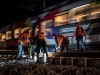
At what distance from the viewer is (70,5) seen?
9305 mm

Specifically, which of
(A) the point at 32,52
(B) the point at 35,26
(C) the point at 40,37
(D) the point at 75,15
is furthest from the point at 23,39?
(D) the point at 75,15

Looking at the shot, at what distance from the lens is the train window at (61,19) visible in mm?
9680

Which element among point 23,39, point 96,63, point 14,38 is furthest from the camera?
point 14,38

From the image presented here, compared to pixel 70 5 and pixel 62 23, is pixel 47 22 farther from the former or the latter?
pixel 70 5

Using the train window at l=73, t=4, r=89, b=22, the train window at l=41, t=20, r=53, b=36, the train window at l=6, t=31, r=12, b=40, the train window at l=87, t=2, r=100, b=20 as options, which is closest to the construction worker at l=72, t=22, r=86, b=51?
the train window at l=73, t=4, r=89, b=22

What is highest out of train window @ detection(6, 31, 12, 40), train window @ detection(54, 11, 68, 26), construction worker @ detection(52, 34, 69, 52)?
train window @ detection(54, 11, 68, 26)

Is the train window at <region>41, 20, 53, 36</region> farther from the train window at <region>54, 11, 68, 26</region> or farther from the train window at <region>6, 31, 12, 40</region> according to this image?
the train window at <region>6, 31, 12, 40</region>

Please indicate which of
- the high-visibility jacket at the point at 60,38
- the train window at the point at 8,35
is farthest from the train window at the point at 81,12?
the train window at the point at 8,35

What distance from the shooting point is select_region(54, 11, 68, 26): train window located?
9680 mm

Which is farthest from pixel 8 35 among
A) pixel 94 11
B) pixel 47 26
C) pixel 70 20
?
pixel 94 11

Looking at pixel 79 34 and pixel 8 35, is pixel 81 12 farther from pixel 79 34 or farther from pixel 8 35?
pixel 8 35

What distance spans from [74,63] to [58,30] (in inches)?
162

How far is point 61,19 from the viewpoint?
9844 mm

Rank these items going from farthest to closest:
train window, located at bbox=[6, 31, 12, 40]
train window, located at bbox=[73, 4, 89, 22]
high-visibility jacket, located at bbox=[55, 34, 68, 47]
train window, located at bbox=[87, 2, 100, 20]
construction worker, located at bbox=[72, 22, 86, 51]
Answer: train window, located at bbox=[6, 31, 12, 40]
high-visibility jacket, located at bbox=[55, 34, 68, 47]
train window, located at bbox=[73, 4, 89, 22]
construction worker, located at bbox=[72, 22, 86, 51]
train window, located at bbox=[87, 2, 100, 20]
